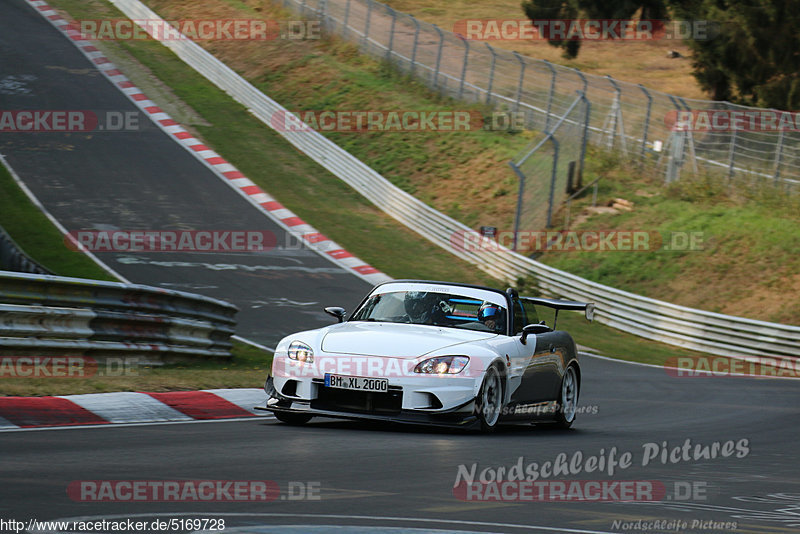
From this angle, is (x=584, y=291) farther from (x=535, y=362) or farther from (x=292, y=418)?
(x=292, y=418)

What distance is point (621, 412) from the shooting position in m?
12.0

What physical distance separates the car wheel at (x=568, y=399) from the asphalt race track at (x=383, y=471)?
16cm

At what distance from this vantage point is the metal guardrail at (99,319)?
33.3 feet

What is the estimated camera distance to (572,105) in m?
28.7

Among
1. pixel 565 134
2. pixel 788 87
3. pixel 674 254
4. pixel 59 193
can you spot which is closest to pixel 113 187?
pixel 59 193

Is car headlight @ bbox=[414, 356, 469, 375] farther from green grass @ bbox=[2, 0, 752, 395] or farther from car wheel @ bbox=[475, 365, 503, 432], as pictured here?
green grass @ bbox=[2, 0, 752, 395]

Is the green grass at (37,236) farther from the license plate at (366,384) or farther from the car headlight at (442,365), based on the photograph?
the car headlight at (442,365)

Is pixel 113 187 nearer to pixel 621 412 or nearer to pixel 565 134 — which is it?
pixel 565 134

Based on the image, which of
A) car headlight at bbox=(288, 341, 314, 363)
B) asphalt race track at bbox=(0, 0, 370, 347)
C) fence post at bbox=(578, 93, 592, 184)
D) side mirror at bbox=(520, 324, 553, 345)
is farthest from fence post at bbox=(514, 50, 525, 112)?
car headlight at bbox=(288, 341, 314, 363)

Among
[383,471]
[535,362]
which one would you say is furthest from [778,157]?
[383,471]

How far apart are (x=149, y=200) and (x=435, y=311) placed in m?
17.6

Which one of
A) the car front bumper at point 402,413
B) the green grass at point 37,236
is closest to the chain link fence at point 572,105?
the green grass at point 37,236

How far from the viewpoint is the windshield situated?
9.52 metres

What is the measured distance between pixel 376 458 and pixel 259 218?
781 inches
